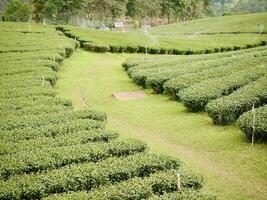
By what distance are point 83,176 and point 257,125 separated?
8576 mm

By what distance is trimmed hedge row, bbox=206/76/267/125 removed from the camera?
22.7 metres

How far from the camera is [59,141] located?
59.6 ft

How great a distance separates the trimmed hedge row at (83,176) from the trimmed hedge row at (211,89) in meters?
9.94

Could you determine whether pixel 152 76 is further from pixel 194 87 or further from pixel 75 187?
pixel 75 187

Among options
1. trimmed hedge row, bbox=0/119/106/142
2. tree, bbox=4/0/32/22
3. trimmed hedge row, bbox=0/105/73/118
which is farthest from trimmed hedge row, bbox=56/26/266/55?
trimmed hedge row, bbox=0/119/106/142

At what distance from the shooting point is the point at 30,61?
1469 inches

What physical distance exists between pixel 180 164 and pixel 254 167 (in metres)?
3.64

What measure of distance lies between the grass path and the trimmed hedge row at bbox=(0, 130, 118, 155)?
294 cm

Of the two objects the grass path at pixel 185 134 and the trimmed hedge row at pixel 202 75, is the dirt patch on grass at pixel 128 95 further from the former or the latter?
the trimmed hedge row at pixel 202 75

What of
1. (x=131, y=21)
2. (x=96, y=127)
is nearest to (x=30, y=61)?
(x=96, y=127)

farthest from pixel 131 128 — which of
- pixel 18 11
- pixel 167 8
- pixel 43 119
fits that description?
pixel 167 8

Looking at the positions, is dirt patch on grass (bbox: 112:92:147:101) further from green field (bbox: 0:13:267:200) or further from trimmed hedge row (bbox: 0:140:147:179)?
trimmed hedge row (bbox: 0:140:147:179)

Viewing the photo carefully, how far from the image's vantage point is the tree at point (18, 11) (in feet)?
257

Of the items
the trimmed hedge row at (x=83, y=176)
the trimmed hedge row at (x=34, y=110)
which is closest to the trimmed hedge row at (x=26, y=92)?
the trimmed hedge row at (x=34, y=110)
